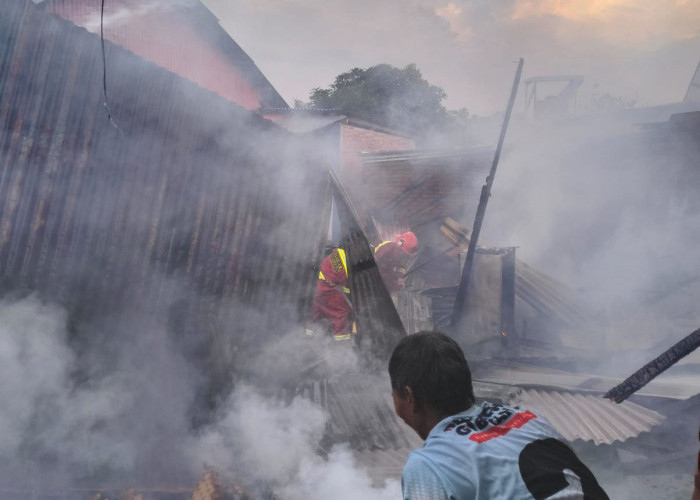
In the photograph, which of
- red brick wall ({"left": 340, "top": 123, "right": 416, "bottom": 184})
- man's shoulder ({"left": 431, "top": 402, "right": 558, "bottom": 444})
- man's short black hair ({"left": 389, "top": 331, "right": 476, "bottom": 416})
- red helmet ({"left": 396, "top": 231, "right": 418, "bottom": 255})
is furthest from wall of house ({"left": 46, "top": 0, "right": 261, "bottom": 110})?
man's shoulder ({"left": 431, "top": 402, "right": 558, "bottom": 444})

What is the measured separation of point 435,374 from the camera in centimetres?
147

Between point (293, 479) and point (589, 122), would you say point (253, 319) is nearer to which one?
point (293, 479)

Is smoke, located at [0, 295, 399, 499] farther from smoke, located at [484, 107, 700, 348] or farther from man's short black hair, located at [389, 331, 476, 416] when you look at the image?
smoke, located at [484, 107, 700, 348]

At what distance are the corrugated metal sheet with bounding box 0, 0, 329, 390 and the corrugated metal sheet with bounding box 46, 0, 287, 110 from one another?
8098 millimetres

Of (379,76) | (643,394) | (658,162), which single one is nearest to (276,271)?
(643,394)

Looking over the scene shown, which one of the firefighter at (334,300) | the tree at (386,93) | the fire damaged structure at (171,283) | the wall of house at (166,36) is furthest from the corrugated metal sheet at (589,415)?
the tree at (386,93)

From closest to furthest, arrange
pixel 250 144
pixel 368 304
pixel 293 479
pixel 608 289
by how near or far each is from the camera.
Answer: pixel 293 479 < pixel 250 144 < pixel 368 304 < pixel 608 289

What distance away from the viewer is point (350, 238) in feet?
13.3

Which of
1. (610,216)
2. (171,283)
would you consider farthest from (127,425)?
(610,216)

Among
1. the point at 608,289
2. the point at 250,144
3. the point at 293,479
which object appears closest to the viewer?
the point at 293,479

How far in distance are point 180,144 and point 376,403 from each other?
2866 mm

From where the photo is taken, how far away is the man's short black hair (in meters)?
1.47

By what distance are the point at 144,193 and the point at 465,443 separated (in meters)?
2.85

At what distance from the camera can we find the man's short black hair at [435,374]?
A: 4.82 ft
